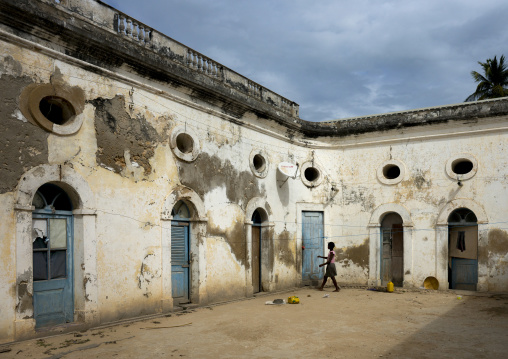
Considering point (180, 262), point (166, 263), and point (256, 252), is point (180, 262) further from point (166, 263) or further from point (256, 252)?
point (256, 252)

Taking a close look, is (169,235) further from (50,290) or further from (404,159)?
(404,159)

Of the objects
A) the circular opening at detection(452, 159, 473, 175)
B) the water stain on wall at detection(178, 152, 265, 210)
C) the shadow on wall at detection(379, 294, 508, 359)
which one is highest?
the circular opening at detection(452, 159, 473, 175)

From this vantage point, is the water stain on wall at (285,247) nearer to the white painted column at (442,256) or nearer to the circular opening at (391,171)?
the circular opening at (391,171)

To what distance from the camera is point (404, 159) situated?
45.6 feet

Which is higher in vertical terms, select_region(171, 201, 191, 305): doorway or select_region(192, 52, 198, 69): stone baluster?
select_region(192, 52, 198, 69): stone baluster

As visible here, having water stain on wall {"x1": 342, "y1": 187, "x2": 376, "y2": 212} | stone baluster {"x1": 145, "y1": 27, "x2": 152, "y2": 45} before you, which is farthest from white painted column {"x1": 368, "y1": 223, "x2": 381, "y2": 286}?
stone baluster {"x1": 145, "y1": 27, "x2": 152, "y2": 45}

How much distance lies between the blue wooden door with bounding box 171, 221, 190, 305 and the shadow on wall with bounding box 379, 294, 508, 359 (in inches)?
189

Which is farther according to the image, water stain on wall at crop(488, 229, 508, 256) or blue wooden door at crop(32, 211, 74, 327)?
water stain on wall at crop(488, 229, 508, 256)

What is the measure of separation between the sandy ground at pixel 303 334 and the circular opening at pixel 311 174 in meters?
5.05

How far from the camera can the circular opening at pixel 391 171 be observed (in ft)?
46.7

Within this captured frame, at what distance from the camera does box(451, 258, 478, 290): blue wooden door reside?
1266 cm

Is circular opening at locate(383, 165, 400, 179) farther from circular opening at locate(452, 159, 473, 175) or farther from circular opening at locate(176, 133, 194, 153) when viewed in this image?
circular opening at locate(176, 133, 194, 153)

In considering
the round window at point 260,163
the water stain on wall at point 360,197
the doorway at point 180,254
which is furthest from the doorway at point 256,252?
the water stain on wall at point 360,197

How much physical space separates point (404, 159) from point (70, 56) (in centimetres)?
1022
